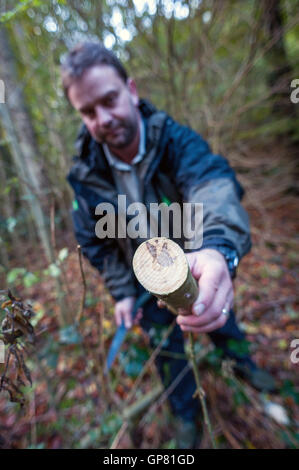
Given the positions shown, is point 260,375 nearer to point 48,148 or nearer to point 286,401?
point 286,401

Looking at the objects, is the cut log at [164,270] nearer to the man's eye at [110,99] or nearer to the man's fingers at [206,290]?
the man's fingers at [206,290]

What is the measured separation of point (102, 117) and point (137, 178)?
48 cm

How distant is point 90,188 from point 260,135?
16.1 ft

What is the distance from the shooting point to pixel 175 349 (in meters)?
2.06

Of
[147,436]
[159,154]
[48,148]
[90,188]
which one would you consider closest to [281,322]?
[147,436]

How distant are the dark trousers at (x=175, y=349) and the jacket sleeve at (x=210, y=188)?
3.50ft

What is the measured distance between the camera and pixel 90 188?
5.53 feet

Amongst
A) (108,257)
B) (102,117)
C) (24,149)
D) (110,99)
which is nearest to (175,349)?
(108,257)

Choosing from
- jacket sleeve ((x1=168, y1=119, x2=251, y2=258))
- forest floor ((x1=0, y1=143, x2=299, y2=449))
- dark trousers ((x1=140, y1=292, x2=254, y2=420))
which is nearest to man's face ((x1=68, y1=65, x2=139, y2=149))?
jacket sleeve ((x1=168, y1=119, x2=251, y2=258))

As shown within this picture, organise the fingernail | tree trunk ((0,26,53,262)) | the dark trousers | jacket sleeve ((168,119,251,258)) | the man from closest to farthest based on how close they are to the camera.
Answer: the fingernail
jacket sleeve ((168,119,251,258))
the man
the dark trousers
tree trunk ((0,26,53,262))

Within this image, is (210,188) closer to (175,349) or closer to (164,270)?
(164,270)

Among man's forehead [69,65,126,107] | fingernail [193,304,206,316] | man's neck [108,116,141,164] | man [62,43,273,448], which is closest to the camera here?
fingernail [193,304,206,316]

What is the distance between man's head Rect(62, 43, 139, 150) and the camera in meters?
1.63

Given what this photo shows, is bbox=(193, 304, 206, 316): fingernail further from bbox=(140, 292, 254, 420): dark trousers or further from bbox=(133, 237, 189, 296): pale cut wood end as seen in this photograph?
bbox=(140, 292, 254, 420): dark trousers
